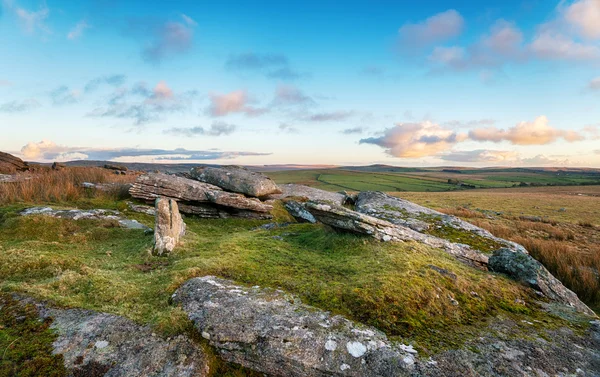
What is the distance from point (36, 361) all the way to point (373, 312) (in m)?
5.30

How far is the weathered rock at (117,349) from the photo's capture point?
4238 millimetres

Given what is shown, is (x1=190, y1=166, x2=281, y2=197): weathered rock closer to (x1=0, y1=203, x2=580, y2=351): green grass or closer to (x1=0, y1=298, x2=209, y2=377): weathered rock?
(x1=0, y1=203, x2=580, y2=351): green grass

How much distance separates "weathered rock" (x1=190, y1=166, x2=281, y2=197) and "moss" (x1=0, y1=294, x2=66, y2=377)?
1288 centimetres

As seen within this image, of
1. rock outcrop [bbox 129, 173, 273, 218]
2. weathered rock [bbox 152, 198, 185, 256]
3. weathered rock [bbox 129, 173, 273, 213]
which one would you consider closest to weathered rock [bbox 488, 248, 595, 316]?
weathered rock [bbox 152, 198, 185, 256]

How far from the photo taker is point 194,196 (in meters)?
15.8

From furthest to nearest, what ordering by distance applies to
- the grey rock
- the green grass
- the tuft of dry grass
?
the grey rock, the tuft of dry grass, the green grass

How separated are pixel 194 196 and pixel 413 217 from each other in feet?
37.0

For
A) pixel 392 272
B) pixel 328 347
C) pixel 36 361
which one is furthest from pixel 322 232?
pixel 36 361

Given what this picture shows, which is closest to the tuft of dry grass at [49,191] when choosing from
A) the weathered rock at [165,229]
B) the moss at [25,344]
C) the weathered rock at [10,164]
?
the weathered rock at [10,164]

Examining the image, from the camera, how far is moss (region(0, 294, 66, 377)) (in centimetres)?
405

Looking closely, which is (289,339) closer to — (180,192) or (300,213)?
(300,213)

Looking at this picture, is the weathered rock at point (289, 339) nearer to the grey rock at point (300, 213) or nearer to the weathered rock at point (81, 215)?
the weathered rock at point (81, 215)

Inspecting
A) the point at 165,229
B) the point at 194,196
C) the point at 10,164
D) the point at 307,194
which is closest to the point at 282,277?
the point at 165,229

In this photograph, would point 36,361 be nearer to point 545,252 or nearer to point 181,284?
point 181,284
